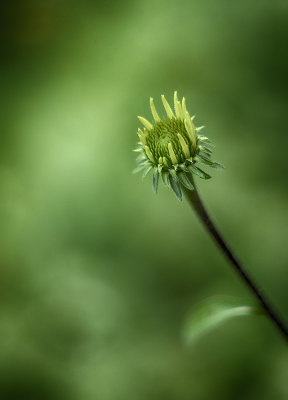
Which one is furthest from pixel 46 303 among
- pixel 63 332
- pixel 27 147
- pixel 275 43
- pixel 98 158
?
pixel 275 43

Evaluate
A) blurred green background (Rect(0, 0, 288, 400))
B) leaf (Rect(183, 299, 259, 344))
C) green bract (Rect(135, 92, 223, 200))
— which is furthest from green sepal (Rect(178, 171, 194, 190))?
blurred green background (Rect(0, 0, 288, 400))

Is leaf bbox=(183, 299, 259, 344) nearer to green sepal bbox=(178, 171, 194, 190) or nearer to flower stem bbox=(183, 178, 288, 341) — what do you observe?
flower stem bbox=(183, 178, 288, 341)

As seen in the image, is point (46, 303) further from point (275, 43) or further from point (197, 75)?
point (275, 43)

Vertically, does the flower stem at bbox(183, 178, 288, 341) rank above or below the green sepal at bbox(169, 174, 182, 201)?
below

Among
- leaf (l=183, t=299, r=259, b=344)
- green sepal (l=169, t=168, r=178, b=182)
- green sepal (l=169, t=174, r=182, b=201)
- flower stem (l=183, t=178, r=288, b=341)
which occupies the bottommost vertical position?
leaf (l=183, t=299, r=259, b=344)

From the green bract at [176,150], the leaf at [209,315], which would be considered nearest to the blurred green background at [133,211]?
the leaf at [209,315]
